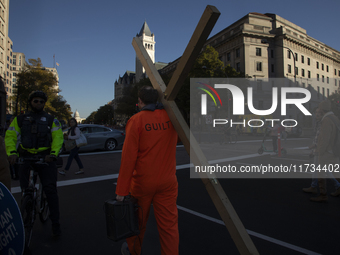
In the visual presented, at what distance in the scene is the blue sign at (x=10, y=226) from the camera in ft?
6.62

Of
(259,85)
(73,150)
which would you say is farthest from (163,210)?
(259,85)

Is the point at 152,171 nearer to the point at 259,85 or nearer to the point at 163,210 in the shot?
the point at 163,210

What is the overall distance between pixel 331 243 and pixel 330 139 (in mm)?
2361

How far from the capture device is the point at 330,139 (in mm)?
4961

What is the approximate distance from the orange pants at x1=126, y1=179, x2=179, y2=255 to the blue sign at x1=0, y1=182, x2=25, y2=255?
95 cm

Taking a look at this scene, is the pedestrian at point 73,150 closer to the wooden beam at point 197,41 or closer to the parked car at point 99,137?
the parked car at point 99,137

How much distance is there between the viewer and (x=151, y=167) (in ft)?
7.75

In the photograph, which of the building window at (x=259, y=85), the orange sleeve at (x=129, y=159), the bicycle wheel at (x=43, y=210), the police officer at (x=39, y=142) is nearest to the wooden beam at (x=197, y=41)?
the orange sleeve at (x=129, y=159)

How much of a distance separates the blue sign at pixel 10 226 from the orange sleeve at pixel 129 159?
2.62 feet

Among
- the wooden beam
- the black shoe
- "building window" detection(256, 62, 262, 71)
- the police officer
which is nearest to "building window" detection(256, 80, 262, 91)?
"building window" detection(256, 62, 262, 71)

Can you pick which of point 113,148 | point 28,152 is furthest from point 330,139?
point 113,148

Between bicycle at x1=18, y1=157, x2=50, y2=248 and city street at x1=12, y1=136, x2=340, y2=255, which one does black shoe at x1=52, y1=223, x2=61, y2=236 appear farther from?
bicycle at x1=18, y1=157, x2=50, y2=248

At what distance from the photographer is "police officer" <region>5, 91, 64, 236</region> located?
322 centimetres

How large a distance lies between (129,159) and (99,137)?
474 inches
